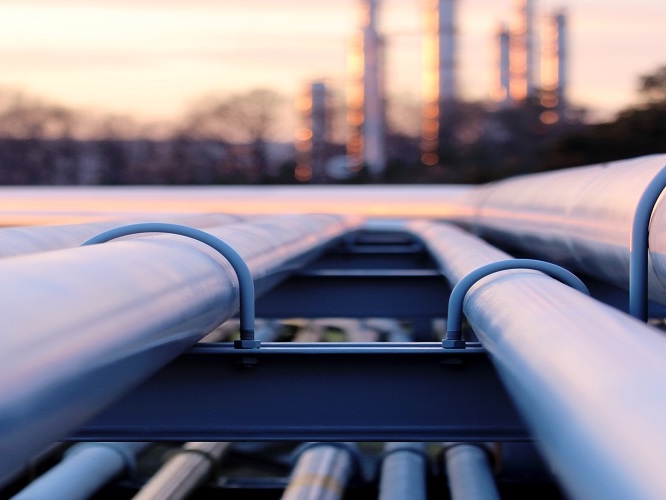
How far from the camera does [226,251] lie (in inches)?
105

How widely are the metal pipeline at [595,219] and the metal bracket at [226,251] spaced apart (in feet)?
3.06

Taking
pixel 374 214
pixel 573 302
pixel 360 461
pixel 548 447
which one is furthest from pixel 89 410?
pixel 374 214

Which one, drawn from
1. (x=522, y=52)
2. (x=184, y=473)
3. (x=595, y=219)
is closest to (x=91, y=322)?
(x=595, y=219)

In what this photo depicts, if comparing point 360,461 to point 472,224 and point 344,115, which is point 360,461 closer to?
Answer: point 472,224

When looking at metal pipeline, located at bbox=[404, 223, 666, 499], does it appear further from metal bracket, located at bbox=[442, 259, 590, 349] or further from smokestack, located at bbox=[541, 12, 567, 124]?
smokestack, located at bbox=[541, 12, 567, 124]

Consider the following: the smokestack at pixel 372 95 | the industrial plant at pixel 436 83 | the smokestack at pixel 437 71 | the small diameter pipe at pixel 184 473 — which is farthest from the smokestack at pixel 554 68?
the small diameter pipe at pixel 184 473

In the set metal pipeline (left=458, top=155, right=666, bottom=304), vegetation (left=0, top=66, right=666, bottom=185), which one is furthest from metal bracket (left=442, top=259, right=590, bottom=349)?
vegetation (left=0, top=66, right=666, bottom=185)

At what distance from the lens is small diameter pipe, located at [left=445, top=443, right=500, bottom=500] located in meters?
4.27

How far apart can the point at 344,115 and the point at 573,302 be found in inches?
1665

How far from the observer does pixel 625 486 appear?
96cm

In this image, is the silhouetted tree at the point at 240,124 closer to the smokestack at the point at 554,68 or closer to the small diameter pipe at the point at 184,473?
the smokestack at the point at 554,68

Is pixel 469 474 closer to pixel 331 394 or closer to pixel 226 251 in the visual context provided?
pixel 331 394

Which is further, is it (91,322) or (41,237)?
(41,237)

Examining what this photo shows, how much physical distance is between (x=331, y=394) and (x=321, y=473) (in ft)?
7.24
